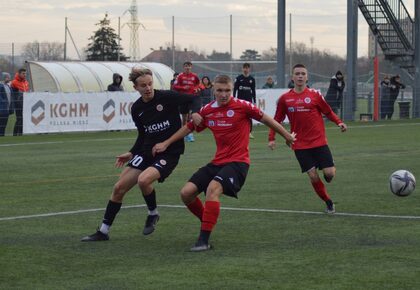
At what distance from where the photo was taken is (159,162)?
1057cm

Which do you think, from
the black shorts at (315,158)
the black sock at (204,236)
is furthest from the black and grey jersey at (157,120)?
the black shorts at (315,158)

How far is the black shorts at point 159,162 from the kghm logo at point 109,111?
19930 millimetres

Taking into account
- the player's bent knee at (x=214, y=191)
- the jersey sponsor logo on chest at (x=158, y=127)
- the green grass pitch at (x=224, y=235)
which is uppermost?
the jersey sponsor logo on chest at (x=158, y=127)

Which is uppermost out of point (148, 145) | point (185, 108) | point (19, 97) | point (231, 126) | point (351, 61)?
point (351, 61)

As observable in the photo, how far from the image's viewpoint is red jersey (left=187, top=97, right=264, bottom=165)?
10094 mm

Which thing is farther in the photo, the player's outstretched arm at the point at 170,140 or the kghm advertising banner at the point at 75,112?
the kghm advertising banner at the point at 75,112

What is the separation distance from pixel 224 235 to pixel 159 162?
3.28 feet

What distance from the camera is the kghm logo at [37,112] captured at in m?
28.8

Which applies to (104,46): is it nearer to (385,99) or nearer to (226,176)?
(385,99)

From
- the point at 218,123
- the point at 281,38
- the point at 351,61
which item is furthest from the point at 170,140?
the point at 281,38

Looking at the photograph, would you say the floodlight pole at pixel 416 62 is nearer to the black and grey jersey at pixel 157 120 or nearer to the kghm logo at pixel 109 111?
the kghm logo at pixel 109 111

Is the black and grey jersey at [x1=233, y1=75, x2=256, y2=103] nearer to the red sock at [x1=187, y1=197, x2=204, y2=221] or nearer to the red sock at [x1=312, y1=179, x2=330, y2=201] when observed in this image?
the red sock at [x1=312, y1=179, x2=330, y2=201]

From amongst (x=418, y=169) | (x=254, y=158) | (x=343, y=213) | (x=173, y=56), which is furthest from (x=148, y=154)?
(x=173, y=56)

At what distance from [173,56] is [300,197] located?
37263 mm
